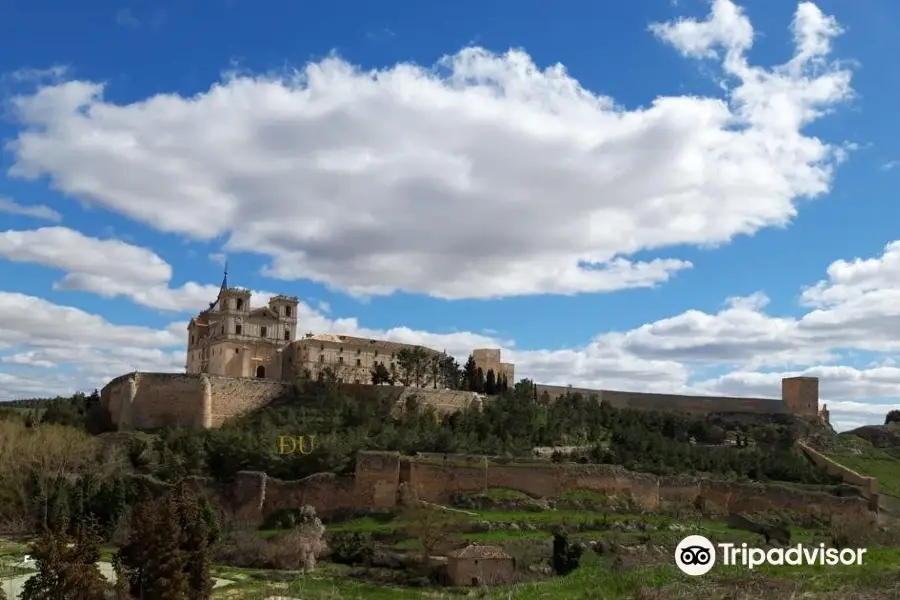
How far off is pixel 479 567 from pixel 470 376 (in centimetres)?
3038

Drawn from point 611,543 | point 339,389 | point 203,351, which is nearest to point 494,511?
point 611,543

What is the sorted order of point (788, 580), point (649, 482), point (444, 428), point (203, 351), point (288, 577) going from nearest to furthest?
point (788, 580), point (288, 577), point (649, 482), point (444, 428), point (203, 351)

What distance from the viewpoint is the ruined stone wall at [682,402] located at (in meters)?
61.9

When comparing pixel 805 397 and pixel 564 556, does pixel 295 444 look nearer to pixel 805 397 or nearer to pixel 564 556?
pixel 564 556

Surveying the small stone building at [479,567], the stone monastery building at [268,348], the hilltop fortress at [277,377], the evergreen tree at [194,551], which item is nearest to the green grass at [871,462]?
the hilltop fortress at [277,377]

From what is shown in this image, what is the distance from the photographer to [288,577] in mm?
25797

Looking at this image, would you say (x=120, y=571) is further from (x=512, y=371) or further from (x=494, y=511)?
(x=512, y=371)

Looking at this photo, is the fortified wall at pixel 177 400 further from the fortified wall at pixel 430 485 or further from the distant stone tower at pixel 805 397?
the distant stone tower at pixel 805 397

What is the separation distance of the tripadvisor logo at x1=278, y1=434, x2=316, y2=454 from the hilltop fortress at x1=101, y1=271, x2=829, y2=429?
23.7 feet

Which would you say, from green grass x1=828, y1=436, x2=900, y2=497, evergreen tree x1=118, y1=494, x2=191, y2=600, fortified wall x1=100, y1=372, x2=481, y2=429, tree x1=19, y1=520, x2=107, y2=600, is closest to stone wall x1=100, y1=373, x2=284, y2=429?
fortified wall x1=100, y1=372, x2=481, y2=429

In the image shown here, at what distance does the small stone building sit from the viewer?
2495cm

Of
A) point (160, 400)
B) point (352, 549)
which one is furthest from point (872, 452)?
point (160, 400)

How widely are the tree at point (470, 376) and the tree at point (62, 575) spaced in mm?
36366

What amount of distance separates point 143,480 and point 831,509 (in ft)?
85.5
